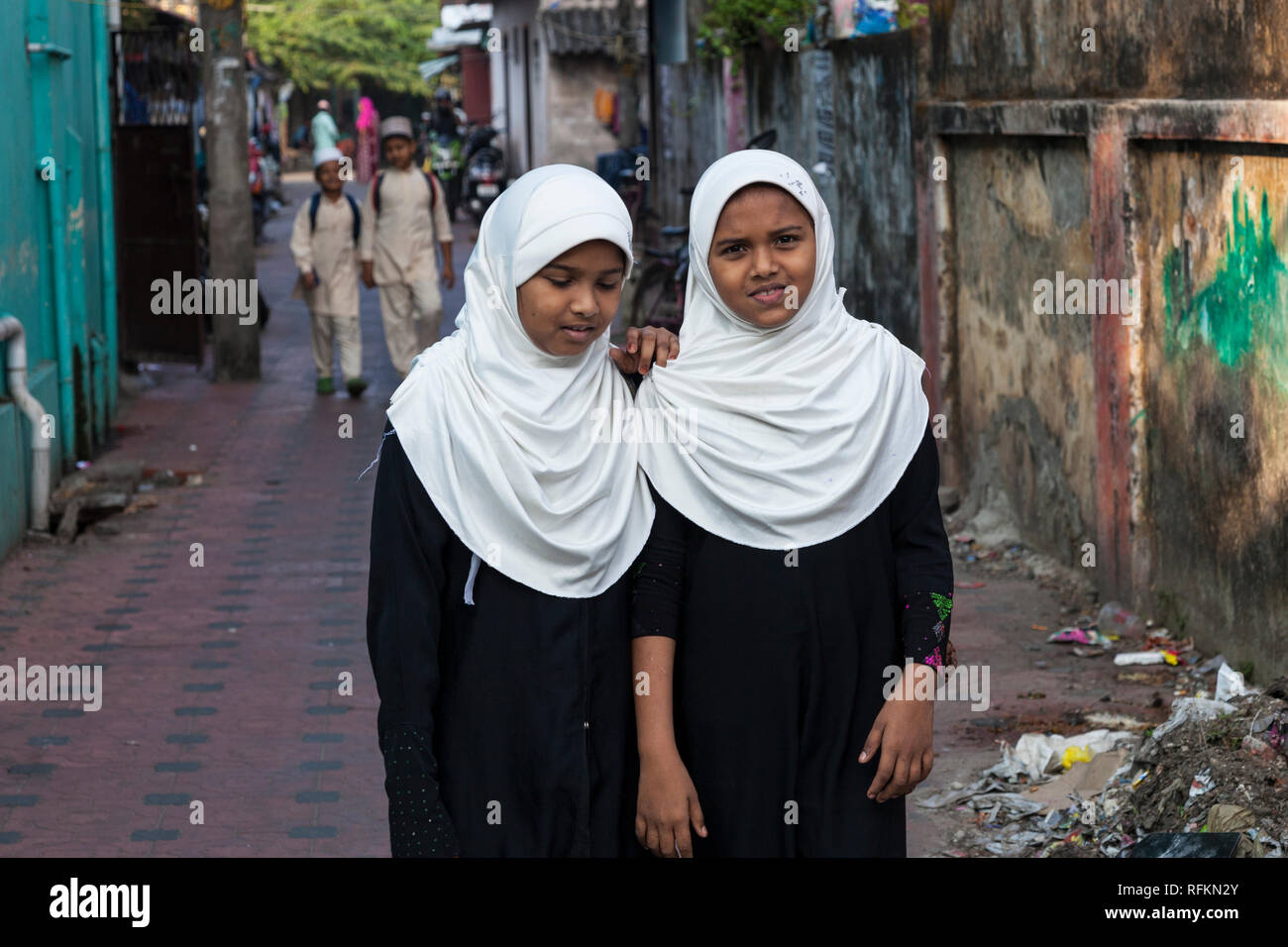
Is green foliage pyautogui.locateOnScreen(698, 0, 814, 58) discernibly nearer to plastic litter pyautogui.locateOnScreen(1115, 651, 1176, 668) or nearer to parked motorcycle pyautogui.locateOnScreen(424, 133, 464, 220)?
plastic litter pyautogui.locateOnScreen(1115, 651, 1176, 668)

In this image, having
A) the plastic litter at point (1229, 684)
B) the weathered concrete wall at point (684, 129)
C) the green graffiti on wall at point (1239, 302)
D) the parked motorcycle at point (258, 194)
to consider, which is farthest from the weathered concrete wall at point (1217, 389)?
the parked motorcycle at point (258, 194)

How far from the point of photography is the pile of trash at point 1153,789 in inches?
159

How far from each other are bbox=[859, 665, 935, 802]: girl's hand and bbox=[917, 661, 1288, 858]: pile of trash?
1.42 meters

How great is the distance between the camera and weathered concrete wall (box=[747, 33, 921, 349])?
8875 millimetres

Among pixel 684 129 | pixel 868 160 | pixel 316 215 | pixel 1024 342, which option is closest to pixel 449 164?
pixel 684 129

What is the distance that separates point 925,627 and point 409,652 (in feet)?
2.61

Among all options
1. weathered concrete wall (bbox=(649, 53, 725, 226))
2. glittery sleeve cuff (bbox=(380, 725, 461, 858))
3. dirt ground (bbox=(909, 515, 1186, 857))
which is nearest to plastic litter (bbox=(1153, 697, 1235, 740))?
dirt ground (bbox=(909, 515, 1186, 857))

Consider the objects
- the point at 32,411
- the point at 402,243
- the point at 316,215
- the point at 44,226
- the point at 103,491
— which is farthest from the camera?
the point at 316,215

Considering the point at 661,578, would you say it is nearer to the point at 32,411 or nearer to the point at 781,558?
the point at 781,558

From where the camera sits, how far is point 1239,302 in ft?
18.1

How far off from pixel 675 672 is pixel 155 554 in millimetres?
5546

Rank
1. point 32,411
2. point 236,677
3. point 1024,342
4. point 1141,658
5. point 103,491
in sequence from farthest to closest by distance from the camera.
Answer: point 103,491 → point 32,411 → point 1024,342 → point 236,677 → point 1141,658

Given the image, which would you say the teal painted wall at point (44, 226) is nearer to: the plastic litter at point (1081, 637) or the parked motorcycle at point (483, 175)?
the plastic litter at point (1081, 637)

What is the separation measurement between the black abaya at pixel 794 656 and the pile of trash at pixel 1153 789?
1444mm
